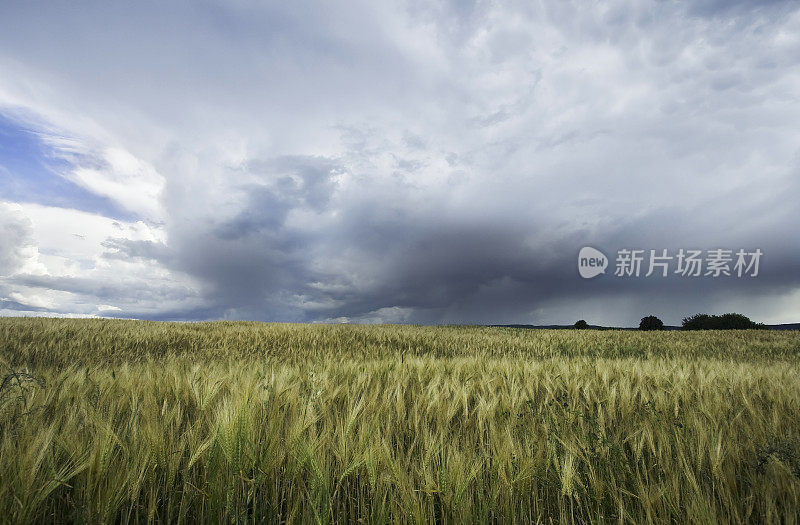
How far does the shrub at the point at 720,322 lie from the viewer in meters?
37.7

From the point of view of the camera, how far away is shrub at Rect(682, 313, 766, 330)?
1484 inches

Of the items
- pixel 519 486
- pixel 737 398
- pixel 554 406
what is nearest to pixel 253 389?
pixel 519 486

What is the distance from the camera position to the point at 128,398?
2367 mm

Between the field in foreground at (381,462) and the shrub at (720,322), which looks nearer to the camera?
the field in foreground at (381,462)

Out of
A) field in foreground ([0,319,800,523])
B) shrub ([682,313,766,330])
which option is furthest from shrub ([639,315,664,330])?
field in foreground ([0,319,800,523])

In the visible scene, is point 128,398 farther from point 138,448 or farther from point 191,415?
point 138,448

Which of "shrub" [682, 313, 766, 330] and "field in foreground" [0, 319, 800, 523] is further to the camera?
"shrub" [682, 313, 766, 330]

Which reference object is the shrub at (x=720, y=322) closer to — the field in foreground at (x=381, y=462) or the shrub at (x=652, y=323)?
the shrub at (x=652, y=323)

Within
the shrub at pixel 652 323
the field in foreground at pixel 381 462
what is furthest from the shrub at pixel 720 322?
the field in foreground at pixel 381 462

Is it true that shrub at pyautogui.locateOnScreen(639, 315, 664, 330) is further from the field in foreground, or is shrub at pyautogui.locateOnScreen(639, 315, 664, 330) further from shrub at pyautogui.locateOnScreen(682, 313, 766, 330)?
the field in foreground

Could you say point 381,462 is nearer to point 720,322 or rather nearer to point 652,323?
point 652,323

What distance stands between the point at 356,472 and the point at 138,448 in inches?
34.5

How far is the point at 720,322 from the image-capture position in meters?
39.5

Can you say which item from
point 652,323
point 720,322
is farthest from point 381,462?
point 720,322
